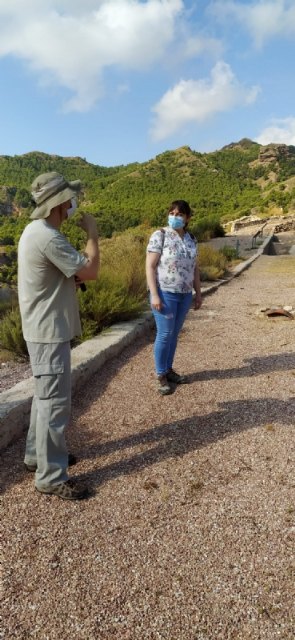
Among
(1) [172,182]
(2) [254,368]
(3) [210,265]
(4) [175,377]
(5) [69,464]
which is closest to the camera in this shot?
(5) [69,464]

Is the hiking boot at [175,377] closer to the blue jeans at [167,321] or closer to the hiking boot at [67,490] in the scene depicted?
the blue jeans at [167,321]

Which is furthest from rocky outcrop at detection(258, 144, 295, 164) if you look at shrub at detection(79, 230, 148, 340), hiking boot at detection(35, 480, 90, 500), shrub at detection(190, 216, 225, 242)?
hiking boot at detection(35, 480, 90, 500)

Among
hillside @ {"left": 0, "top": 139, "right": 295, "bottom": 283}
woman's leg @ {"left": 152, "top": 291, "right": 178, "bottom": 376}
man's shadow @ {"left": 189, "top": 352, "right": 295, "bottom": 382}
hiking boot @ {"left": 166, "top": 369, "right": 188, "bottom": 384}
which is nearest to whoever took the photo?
woman's leg @ {"left": 152, "top": 291, "right": 178, "bottom": 376}

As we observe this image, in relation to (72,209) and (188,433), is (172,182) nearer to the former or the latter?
(188,433)

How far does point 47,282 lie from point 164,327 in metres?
1.76

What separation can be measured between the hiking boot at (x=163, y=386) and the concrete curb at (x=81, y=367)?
2.32 feet

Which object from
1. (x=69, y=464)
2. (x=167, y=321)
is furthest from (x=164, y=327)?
(x=69, y=464)

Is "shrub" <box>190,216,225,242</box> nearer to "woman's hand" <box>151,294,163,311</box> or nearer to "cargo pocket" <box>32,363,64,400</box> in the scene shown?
"woman's hand" <box>151,294,163,311</box>

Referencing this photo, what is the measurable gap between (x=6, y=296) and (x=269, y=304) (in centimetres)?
461

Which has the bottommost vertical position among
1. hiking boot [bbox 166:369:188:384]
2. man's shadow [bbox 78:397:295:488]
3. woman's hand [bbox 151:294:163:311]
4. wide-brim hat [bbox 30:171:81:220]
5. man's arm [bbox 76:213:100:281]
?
man's shadow [bbox 78:397:295:488]

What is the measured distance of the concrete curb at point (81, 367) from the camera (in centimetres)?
299

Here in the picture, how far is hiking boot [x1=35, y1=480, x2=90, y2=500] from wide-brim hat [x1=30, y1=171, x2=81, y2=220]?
146 centimetres

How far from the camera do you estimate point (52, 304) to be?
226 cm

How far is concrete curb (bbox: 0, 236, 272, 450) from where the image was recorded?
299 cm
